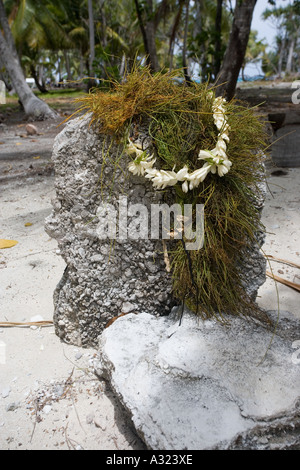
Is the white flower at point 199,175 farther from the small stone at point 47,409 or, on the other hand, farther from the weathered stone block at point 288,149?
the weathered stone block at point 288,149

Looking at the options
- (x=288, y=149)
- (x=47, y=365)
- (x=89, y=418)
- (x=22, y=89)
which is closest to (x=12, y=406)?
(x=47, y=365)

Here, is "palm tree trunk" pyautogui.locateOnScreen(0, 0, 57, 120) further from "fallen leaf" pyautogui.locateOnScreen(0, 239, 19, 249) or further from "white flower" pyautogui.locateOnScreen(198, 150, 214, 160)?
"white flower" pyautogui.locateOnScreen(198, 150, 214, 160)

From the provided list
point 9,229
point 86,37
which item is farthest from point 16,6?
point 9,229

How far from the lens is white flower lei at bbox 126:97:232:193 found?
1.79m

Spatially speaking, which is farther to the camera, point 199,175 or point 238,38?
point 238,38

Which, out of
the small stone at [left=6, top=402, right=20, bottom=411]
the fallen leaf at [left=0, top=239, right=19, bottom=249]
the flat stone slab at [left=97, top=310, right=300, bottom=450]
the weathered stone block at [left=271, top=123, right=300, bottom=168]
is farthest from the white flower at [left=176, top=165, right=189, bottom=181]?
the weathered stone block at [left=271, top=123, right=300, bottom=168]

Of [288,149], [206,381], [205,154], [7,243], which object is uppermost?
[205,154]

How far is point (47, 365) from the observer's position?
2.12m

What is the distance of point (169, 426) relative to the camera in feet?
4.78

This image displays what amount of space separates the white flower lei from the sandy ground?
31 centimetres

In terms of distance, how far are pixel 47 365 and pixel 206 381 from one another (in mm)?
945

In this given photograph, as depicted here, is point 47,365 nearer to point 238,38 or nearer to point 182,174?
point 182,174

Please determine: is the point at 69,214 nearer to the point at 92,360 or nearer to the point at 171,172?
the point at 171,172

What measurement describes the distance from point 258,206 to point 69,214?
101 cm
